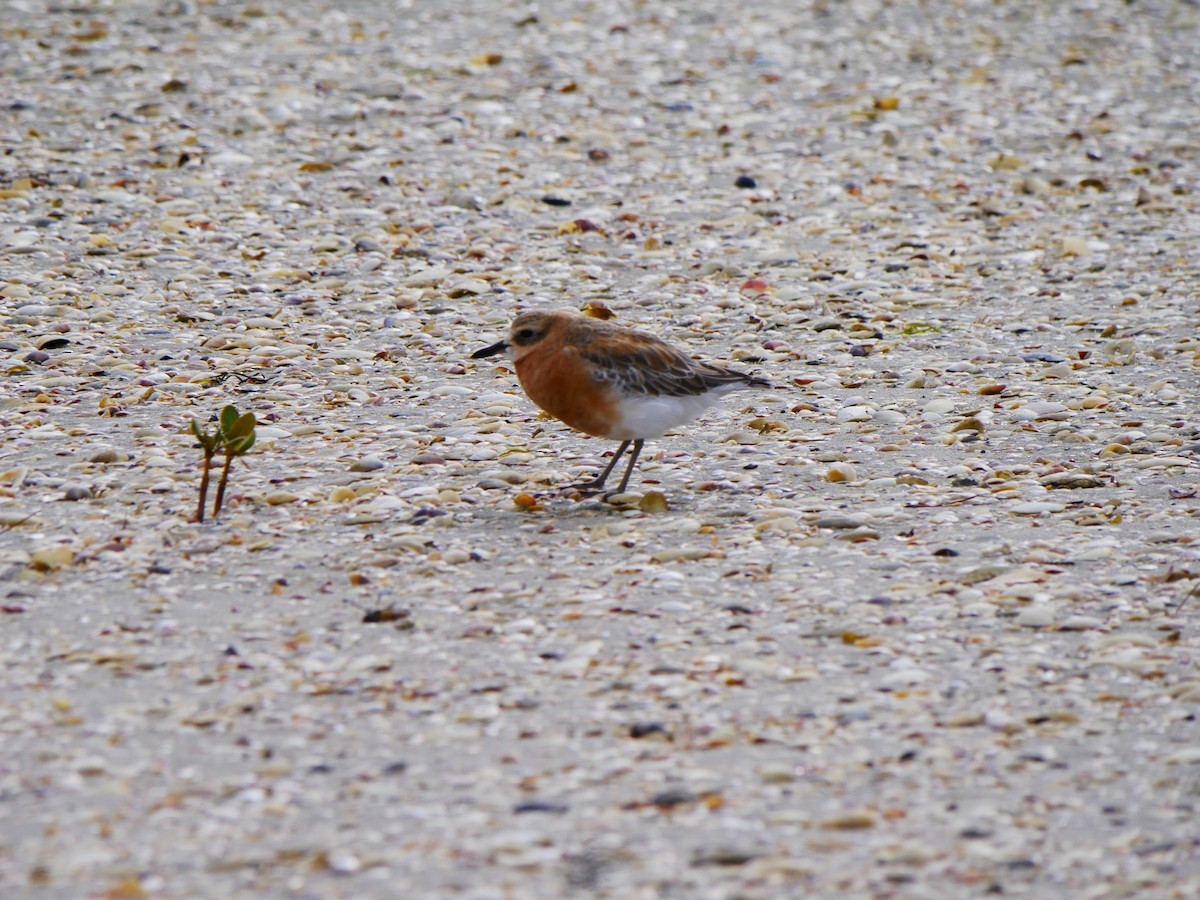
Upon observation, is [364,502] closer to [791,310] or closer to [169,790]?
[169,790]

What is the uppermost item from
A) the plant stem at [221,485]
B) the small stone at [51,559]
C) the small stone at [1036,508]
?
the small stone at [1036,508]

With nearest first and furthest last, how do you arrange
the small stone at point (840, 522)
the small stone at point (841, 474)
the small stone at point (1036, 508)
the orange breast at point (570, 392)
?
the small stone at point (840, 522)
the small stone at point (1036, 508)
the orange breast at point (570, 392)
the small stone at point (841, 474)

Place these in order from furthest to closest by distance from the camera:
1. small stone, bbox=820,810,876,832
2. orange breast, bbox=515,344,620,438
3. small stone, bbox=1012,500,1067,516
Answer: orange breast, bbox=515,344,620,438
small stone, bbox=1012,500,1067,516
small stone, bbox=820,810,876,832

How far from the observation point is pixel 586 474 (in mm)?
7180

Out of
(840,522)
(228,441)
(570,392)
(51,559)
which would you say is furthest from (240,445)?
(840,522)

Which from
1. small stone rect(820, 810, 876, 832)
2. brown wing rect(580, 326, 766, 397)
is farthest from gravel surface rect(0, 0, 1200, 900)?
brown wing rect(580, 326, 766, 397)

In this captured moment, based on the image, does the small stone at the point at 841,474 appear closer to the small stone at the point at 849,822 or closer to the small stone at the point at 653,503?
the small stone at the point at 653,503

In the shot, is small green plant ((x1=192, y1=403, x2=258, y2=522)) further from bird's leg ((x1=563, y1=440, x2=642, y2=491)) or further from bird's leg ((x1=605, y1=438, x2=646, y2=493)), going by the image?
bird's leg ((x1=605, y1=438, x2=646, y2=493))

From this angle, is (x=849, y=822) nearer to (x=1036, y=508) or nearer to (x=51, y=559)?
(x=1036, y=508)

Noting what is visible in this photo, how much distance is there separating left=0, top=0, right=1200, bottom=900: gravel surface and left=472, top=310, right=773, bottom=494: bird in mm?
348

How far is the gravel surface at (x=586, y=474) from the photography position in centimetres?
427

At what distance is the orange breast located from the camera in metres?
6.74

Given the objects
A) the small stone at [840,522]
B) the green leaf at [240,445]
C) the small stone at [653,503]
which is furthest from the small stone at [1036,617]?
the green leaf at [240,445]

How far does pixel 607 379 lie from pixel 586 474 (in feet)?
2.04
